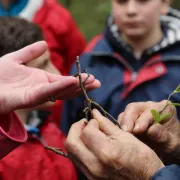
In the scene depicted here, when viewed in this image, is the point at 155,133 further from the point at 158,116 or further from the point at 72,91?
the point at 72,91

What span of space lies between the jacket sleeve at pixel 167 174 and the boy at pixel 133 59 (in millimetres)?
1291

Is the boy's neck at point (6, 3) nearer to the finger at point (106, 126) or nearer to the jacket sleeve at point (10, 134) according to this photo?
the jacket sleeve at point (10, 134)

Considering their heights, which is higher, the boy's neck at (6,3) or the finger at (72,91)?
the finger at (72,91)

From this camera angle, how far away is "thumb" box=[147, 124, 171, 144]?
76.7 inches

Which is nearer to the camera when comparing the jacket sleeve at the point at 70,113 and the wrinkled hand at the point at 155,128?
the wrinkled hand at the point at 155,128

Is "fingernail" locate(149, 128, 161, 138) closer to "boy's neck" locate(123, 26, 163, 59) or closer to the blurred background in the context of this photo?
"boy's neck" locate(123, 26, 163, 59)

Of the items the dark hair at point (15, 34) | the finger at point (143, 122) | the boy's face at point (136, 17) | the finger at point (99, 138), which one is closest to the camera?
the finger at point (99, 138)

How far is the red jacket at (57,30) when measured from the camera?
12.3 ft

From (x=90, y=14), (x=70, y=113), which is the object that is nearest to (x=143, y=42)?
(x=70, y=113)

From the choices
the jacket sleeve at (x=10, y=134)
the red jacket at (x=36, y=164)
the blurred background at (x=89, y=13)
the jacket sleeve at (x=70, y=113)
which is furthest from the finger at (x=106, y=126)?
the blurred background at (x=89, y=13)

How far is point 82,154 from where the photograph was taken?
175cm

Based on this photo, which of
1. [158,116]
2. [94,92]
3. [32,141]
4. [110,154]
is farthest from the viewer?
[94,92]

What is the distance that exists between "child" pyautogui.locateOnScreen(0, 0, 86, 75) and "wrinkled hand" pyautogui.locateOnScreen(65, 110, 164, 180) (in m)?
1.98

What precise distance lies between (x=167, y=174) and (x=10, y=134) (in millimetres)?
591
